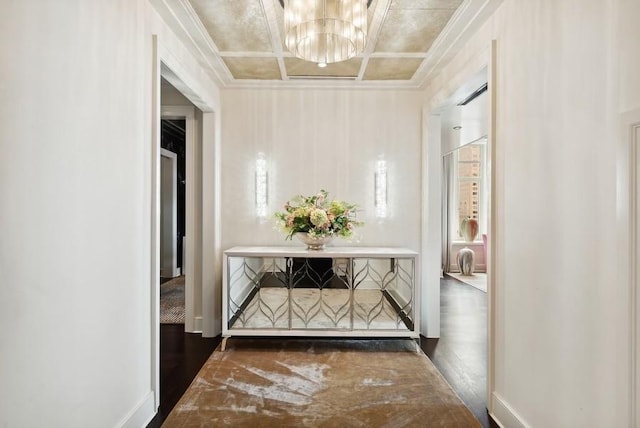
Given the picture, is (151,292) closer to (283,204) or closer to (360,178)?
(283,204)

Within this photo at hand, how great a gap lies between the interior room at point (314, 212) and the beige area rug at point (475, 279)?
6.45ft

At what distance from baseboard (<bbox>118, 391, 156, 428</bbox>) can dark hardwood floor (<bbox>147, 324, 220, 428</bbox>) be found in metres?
0.04

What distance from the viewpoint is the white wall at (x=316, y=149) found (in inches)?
152

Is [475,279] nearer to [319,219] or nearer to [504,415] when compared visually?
[319,219]

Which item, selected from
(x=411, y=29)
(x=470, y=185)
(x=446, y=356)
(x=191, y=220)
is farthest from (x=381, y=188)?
(x=470, y=185)

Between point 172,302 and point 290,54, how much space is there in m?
3.79

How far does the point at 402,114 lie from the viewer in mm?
3859

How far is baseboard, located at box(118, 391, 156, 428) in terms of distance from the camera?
6.35 feet

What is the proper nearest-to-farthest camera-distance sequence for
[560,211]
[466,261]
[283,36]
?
1. [560,211]
2. [283,36]
3. [466,261]

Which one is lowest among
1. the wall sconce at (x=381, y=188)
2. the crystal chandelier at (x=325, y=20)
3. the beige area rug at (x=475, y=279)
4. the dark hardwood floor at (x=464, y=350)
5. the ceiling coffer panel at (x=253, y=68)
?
the beige area rug at (x=475, y=279)

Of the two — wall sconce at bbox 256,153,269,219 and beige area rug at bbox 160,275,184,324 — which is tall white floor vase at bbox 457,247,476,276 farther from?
beige area rug at bbox 160,275,184,324

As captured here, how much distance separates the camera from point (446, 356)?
10.5 ft

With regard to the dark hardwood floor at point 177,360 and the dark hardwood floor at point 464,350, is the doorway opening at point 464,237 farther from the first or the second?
the dark hardwood floor at point 177,360

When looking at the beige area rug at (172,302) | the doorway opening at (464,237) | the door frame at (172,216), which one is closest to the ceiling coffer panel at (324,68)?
the doorway opening at (464,237)
